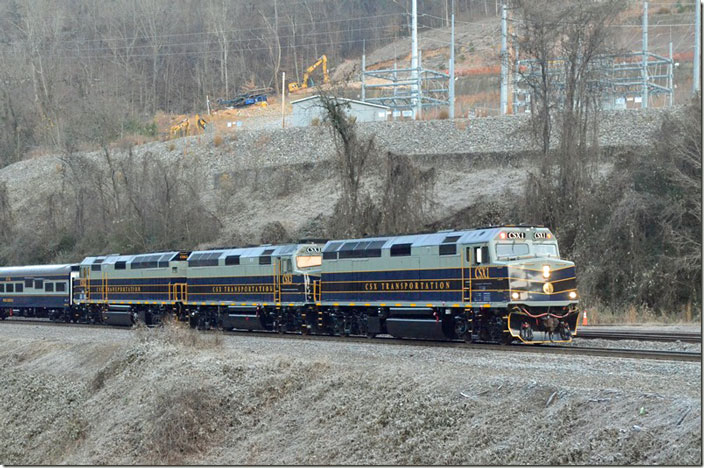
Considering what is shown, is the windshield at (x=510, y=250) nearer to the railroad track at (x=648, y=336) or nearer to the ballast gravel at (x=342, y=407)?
the ballast gravel at (x=342, y=407)

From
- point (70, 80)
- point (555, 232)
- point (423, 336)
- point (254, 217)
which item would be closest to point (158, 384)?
point (423, 336)

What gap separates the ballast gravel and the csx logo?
2486 millimetres

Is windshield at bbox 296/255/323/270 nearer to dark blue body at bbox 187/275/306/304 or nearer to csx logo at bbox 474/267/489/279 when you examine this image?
dark blue body at bbox 187/275/306/304

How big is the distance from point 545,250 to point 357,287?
21.7 feet

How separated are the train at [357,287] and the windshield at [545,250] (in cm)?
4

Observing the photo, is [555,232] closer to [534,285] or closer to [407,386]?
[534,285]

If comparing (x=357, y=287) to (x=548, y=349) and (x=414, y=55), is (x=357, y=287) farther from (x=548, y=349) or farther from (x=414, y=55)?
(x=414, y=55)

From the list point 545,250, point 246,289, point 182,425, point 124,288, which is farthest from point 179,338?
point 124,288

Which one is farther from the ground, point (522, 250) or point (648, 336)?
point (522, 250)

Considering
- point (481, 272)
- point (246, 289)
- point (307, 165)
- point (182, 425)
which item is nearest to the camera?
point (182, 425)

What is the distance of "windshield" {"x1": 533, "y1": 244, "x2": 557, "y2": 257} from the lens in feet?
Answer: 73.4

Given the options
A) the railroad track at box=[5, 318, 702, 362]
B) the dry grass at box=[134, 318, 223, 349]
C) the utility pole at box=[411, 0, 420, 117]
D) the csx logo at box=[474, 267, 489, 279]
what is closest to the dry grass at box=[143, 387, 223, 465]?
the dry grass at box=[134, 318, 223, 349]

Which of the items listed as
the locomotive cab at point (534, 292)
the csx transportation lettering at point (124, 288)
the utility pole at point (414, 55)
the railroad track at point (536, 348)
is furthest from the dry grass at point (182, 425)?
the utility pole at point (414, 55)

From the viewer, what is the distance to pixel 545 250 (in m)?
22.6
